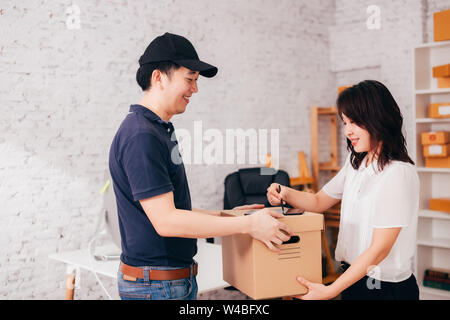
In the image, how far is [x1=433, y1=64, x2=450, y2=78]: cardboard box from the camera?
13.6ft

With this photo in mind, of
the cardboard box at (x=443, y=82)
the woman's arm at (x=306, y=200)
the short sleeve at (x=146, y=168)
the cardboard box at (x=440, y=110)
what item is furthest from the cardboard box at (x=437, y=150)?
the short sleeve at (x=146, y=168)

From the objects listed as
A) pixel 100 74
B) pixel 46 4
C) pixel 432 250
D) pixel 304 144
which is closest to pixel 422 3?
pixel 304 144

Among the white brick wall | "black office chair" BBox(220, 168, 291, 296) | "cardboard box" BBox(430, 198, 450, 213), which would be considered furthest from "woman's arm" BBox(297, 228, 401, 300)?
"cardboard box" BBox(430, 198, 450, 213)

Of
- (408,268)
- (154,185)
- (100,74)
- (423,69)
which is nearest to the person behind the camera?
(154,185)

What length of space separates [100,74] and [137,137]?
2310mm

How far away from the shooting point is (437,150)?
4.23 meters

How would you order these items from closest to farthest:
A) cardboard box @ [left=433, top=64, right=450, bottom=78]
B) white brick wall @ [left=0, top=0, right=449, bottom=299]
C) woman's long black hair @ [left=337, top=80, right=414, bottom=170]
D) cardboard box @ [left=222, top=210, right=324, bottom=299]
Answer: cardboard box @ [left=222, top=210, right=324, bottom=299], woman's long black hair @ [left=337, top=80, right=414, bottom=170], white brick wall @ [left=0, top=0, right=449, bottom=299], cardboard box @ [left=433, top=64, right=450, bottom=78]

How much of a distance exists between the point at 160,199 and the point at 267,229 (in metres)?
0.36

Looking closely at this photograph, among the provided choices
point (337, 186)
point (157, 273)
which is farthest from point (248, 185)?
point (157, 273)

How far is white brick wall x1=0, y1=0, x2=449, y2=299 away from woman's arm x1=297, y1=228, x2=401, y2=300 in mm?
2350

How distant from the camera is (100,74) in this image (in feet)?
11.7

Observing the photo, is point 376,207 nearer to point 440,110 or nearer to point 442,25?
point 440,110

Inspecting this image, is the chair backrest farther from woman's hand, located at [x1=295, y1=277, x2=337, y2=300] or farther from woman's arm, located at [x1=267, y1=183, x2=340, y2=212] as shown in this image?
woman's hand, located at [x1=295, y1=277, x2=337, y2=300]
